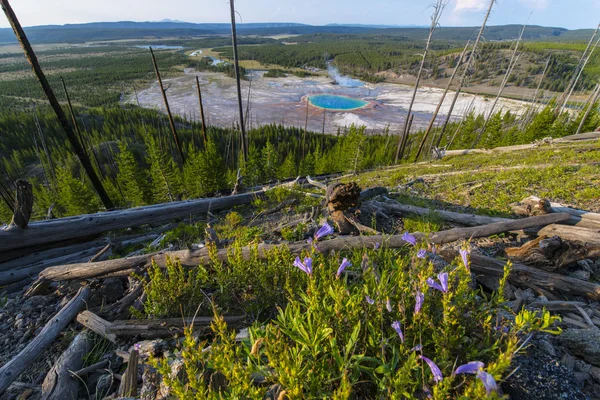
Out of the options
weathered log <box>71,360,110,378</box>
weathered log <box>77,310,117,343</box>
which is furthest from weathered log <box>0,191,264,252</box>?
weathered log <box>71,360,110,378</box>

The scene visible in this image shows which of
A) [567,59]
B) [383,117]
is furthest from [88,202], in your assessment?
[567,59]

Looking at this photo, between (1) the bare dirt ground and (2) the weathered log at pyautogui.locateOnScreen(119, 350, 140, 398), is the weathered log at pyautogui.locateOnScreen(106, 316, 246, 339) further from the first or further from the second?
(1) the bare dirt ground

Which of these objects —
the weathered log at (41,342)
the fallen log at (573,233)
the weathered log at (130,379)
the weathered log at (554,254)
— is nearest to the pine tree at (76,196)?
the weathered log at (41,342)

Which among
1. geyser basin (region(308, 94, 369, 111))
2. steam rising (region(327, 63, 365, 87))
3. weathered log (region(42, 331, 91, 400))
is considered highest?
weathered log (region(42, 331, 91, 400))

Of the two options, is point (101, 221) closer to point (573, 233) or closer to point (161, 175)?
point (573, 233)

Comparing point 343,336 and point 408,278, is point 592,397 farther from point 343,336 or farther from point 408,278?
point 343,336

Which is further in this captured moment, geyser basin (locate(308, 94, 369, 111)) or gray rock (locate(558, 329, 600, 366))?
geyser basin (locate(308, 94, 369, 111))
